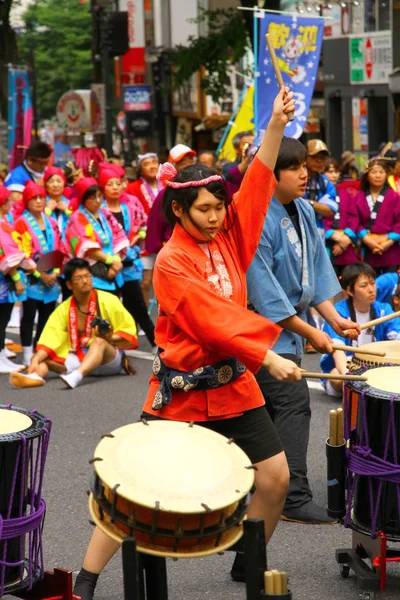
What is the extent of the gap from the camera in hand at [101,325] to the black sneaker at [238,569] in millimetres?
4800

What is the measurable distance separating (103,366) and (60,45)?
164 ft

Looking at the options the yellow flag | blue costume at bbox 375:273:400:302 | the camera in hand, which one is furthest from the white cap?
the yellow flag

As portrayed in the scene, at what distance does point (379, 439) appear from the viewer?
4398 mm

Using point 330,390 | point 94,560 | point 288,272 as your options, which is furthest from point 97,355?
point 94,560

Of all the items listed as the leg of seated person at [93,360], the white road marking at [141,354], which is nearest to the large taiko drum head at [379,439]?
the leg of seated person at [93,360]

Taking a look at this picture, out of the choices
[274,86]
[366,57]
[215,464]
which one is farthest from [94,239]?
[366,57]

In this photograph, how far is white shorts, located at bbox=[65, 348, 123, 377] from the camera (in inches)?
381

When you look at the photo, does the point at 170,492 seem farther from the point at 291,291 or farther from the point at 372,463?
the point at 291,291

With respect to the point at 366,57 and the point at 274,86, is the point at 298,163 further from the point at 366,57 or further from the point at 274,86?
the point at 366,57

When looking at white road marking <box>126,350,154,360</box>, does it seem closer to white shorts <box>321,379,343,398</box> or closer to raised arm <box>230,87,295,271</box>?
white shorts <box>321,379,343,398</box>

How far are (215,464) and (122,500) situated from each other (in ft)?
0.97

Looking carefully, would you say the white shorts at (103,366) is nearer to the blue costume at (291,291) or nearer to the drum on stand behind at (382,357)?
the blue costume at (291,291)

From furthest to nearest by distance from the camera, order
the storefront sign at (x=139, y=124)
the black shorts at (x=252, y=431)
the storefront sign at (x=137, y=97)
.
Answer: the storefront sign at (x=137, y=97)
the storefront sign at (x=139, y=124)
the black shorts at (x=252, y=431)

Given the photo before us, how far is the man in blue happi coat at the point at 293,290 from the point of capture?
507cm
